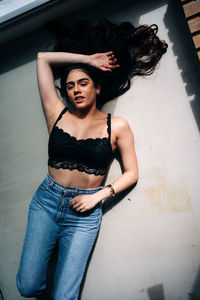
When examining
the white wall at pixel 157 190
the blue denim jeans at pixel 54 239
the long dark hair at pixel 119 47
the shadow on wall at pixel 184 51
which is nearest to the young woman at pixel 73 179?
the blue denim jeans at pixel 54 239

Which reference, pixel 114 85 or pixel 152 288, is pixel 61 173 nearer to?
pixel 114 85

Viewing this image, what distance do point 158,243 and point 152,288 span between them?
472 millimetres

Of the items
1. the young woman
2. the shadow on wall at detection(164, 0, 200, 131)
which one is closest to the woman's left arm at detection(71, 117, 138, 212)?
the young woman

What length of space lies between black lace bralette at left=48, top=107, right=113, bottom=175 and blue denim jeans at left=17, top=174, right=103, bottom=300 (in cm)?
21

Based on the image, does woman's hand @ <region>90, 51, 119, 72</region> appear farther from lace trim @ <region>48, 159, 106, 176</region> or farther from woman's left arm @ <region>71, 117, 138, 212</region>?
lace trim @ <region>48, 159, 106, 176</region>

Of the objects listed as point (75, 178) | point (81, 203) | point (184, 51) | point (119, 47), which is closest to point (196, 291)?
point (81, 203)

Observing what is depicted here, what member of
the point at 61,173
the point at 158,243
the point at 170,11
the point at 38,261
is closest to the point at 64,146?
the point at 61,173

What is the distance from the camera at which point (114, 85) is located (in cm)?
205

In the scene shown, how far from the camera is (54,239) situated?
5.81 ft

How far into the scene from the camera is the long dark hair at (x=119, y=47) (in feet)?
6.49

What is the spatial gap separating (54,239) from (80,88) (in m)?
1.48

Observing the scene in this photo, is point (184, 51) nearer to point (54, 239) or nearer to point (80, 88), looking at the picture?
point (80, 88)

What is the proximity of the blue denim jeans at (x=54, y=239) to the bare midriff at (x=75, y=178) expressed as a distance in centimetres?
4

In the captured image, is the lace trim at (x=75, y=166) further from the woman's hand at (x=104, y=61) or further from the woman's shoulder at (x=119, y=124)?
the woman's hand at (x=104, y=61)
